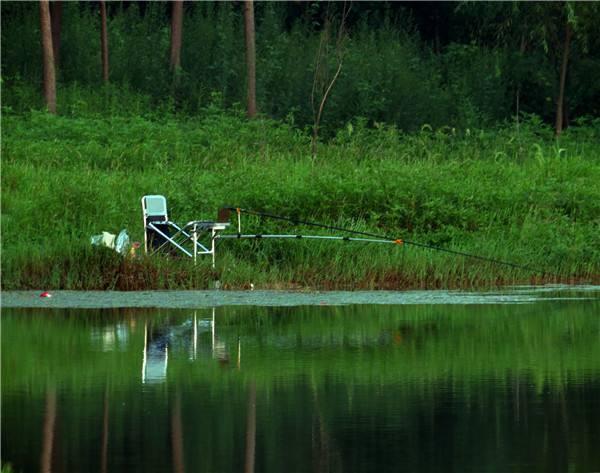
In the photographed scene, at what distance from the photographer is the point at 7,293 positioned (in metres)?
21.6

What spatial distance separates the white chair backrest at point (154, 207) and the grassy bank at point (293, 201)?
0.95 metres

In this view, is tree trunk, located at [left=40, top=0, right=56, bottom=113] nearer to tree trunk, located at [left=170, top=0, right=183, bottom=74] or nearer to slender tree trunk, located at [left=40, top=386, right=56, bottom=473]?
tree trunk, located at [left=170, top=0, right=183, bottom=74]

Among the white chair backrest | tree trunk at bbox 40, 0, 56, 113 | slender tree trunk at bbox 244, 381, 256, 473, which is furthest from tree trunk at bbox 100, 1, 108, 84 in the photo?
slender tree trunk at bbox 244, 381, 256, 473

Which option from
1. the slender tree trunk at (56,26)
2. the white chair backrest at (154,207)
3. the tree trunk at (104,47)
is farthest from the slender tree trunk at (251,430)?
the slender tree trunk at (56,26)

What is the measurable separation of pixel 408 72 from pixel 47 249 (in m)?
20.2

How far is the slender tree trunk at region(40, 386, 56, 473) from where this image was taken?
407 inches

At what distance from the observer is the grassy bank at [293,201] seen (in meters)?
22.8

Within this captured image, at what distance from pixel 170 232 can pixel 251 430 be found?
1210cm

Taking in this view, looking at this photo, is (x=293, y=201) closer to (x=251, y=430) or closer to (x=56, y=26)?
(x=251, y=430)

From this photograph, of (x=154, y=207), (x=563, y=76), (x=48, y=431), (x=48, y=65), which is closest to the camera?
(x=48, y=431)

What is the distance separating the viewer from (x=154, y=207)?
23.4 meters

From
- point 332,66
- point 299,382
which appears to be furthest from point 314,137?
point 299,382

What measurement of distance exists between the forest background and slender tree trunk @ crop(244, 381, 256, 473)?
8967 millimetres

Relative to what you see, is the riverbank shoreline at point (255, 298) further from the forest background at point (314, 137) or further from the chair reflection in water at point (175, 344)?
the chair reflection in water at point (175, 344)
